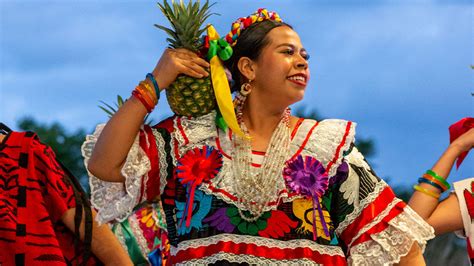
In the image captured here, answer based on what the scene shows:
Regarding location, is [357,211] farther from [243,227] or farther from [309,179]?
[243,227]

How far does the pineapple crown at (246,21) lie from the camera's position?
458 centimetres

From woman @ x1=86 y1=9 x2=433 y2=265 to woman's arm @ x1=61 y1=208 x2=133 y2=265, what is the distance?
429 millimetres

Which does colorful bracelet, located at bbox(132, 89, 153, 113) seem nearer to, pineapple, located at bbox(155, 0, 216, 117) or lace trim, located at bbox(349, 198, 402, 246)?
pineapple, located at bbox(155, 0, 216, 117)

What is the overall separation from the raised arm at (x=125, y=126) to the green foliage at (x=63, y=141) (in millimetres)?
12093

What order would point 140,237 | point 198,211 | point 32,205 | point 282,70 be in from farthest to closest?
point 140,237
point 32,205
point 282,70
point 198,211

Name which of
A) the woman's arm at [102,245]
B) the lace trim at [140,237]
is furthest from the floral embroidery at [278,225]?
the lace trim at [140,237]

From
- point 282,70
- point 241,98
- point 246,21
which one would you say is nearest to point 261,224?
point 241,98

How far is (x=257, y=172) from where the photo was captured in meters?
4.34

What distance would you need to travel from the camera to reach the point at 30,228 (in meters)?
4.67

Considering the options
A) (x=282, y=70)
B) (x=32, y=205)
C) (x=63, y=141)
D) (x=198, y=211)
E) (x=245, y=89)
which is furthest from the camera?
(x=63, y=141)

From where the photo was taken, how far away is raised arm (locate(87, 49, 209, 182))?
4.22 metres

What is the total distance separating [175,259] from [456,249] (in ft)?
22.9

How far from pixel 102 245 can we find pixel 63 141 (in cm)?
1272

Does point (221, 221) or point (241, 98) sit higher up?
point (241, 98)
